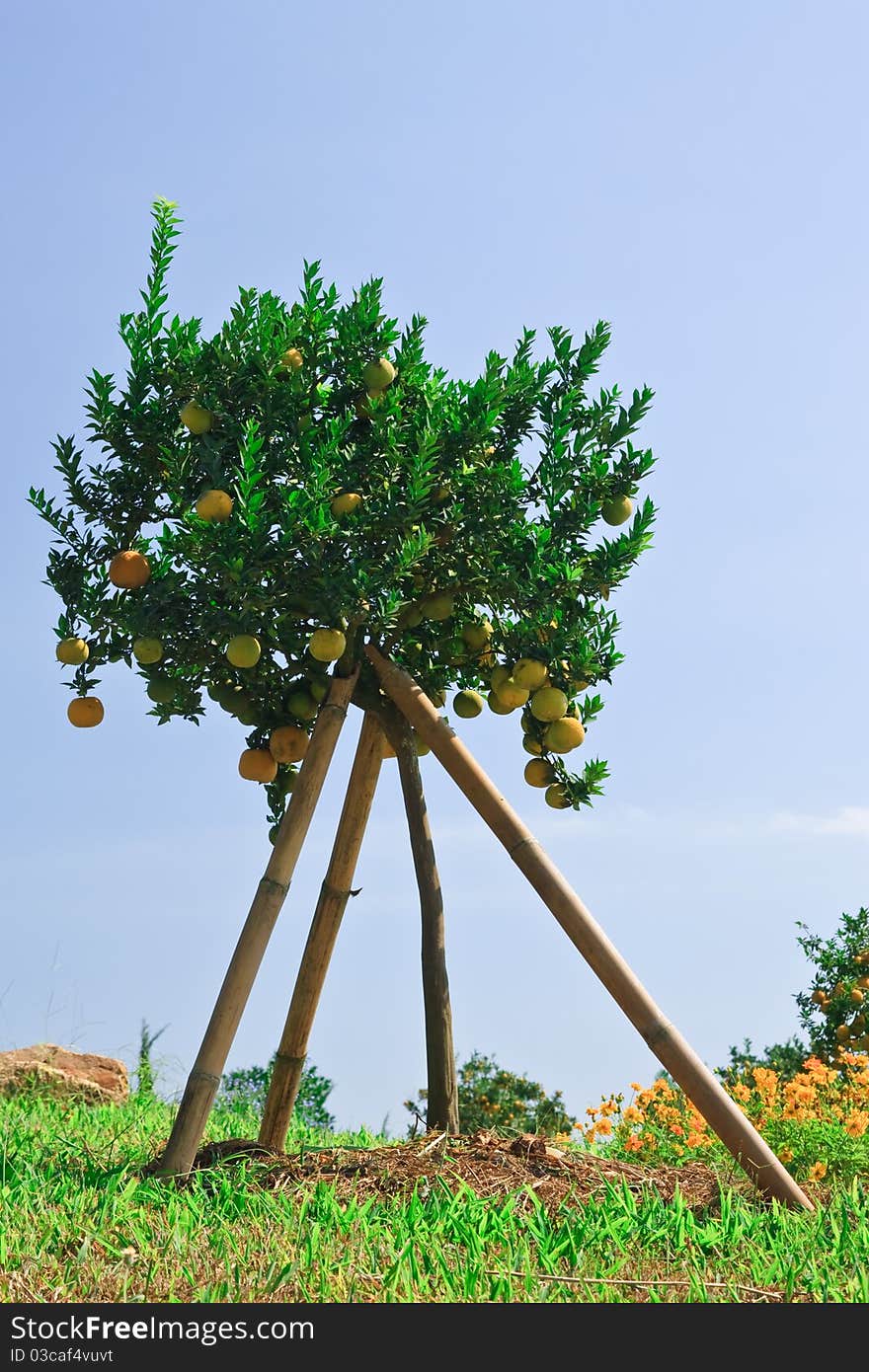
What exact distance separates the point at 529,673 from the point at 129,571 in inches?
70.4

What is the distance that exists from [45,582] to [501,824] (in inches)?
91.8

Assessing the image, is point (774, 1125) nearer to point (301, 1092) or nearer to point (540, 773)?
point (540, 773)

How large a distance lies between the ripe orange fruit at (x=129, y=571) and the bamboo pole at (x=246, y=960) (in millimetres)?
999

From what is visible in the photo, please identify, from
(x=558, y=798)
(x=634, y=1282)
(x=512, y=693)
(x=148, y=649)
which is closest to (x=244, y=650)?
(x=148, y=649)

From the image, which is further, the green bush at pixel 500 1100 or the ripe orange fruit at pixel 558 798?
the green bush at pixel 500 1100

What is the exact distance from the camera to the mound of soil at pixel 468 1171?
465 centimetres

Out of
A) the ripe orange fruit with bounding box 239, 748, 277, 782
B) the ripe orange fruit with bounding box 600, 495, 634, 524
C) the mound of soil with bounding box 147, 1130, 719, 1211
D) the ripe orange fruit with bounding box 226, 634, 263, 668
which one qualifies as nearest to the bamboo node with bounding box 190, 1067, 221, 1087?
the mound of soil with bounding box 147, 1130, 719, 1211

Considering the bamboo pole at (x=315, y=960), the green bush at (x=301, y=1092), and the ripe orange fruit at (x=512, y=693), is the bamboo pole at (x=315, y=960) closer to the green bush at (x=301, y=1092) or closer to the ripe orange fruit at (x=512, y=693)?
the ripe orange fruit at (x=512, y=693)

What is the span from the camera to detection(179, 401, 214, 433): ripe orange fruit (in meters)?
5.28

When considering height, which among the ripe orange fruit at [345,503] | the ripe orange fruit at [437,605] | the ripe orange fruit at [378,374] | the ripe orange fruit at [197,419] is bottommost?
the ripe orange fruit at [437,605]

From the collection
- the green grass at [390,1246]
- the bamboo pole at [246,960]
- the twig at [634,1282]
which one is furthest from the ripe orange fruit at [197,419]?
the twig at [634,1282]

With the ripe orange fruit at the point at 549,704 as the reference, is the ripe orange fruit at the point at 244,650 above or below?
below

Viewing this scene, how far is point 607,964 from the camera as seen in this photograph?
5012mm
